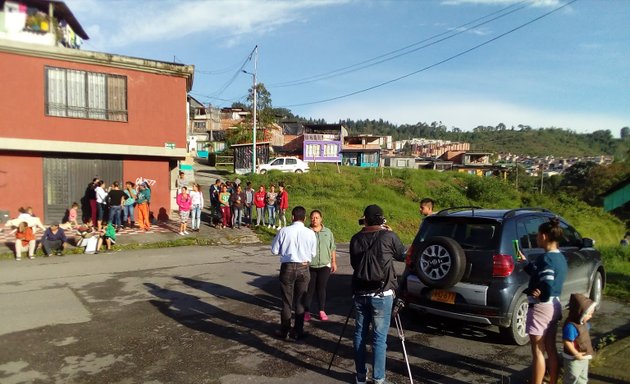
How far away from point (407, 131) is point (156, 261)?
623 ft

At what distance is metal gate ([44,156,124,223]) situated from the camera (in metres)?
15.8

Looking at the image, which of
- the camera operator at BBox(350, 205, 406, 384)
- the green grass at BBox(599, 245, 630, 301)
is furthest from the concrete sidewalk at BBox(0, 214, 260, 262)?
the camera operator at BBox(350, 205, 406, 384)

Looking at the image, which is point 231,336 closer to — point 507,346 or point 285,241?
point 285,241

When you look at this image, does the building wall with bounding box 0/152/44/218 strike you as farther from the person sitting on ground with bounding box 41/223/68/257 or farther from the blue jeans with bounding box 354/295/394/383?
the blue jeans with bounding box 354/295/394/383

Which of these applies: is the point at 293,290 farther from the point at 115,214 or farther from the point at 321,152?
the point at 321,152

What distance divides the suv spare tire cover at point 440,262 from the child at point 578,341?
5.99 ft

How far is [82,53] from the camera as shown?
1575 centimetres

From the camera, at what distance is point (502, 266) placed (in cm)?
563

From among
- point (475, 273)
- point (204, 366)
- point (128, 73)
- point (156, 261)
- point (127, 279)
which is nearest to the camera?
point (204, 366)

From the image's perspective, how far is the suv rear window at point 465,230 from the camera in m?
5.91

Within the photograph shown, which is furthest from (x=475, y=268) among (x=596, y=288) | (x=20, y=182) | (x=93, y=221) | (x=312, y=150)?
(x=312, y=150)

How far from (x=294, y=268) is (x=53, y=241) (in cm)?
870

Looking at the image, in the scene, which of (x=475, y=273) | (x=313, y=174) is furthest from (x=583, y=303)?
(x=313, y=174)

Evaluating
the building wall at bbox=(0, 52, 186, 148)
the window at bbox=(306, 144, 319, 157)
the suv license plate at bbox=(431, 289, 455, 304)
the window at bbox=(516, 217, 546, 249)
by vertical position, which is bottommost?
the suv license plate at bbox=(431, 289, 455, 304)
